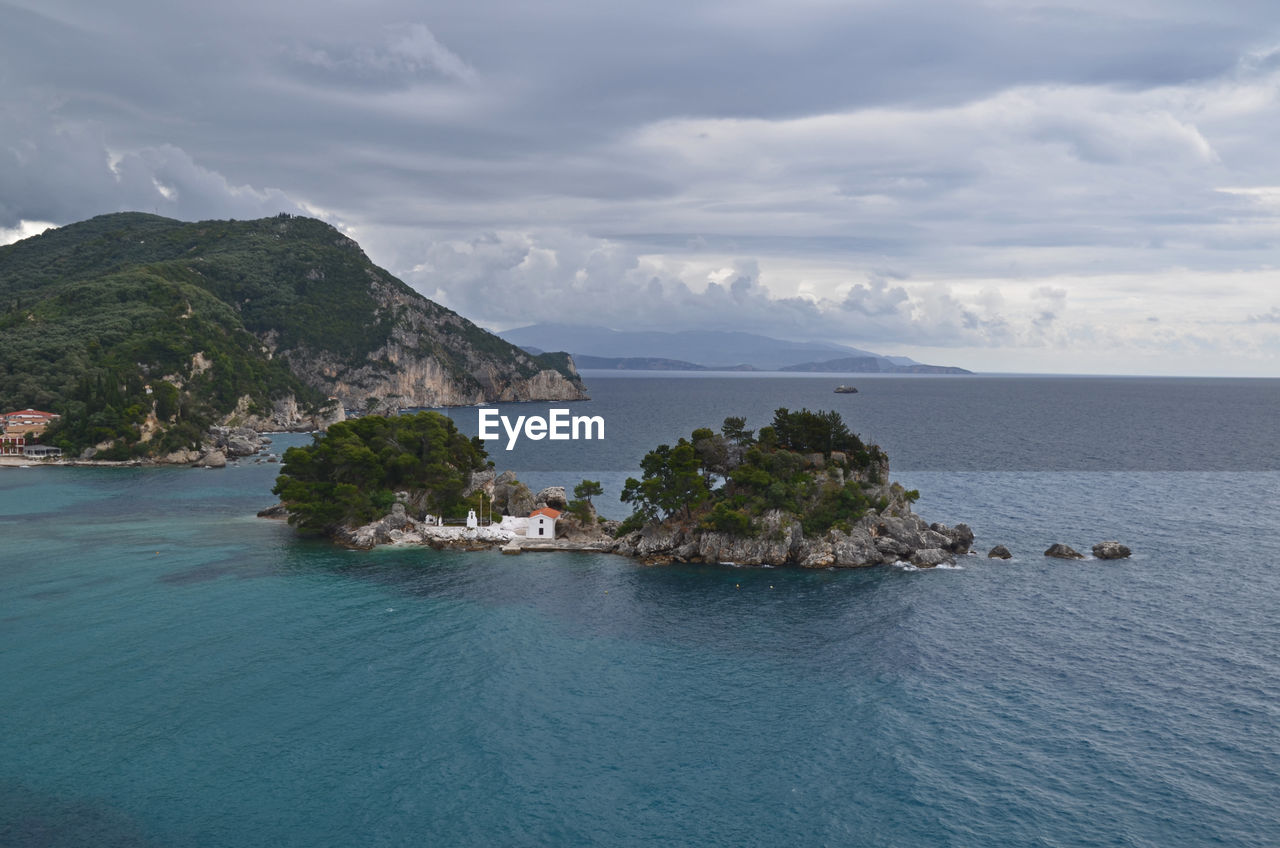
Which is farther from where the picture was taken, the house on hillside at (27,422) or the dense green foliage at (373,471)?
the house on hillside at (27,422)

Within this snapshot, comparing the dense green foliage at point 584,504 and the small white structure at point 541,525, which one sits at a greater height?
the dense green foliage at point 584,504

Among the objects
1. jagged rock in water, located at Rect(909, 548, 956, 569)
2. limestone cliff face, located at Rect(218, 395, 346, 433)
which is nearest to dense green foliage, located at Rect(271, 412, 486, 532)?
jagged rock in water, located at Rect(909, 548, 956, 569)

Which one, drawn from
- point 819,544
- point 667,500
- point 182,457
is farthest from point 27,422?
point 819,544

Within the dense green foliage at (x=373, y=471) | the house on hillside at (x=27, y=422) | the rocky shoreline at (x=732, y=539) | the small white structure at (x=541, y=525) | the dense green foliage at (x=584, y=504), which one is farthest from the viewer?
the house on hillside at (x=27, y=422)

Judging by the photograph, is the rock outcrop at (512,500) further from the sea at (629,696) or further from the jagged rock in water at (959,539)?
the jagged rock in water at (959,539)

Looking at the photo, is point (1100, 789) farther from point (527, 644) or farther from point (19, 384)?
point (19, 384)

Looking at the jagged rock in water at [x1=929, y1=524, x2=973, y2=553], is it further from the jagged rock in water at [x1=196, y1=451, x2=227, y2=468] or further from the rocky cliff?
the jagged rock in water at [x1=196, y1=451, x2=227, y2=468]

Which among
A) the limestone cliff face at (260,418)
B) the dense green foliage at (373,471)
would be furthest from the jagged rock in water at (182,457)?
the dense green foliage at (373,471)
